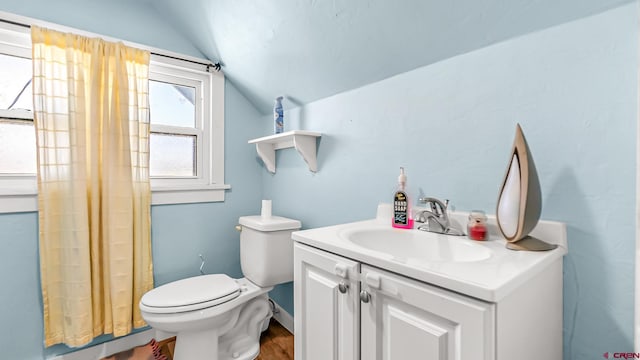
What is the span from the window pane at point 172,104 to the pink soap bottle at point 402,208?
4.79 feet

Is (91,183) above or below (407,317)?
above

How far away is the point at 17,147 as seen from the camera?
4.57ft

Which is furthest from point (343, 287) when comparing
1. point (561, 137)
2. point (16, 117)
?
point (16, 117)

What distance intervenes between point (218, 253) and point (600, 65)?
1996 millimetres

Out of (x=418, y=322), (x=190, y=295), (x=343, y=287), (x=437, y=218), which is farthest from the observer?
(x=190, y=295)

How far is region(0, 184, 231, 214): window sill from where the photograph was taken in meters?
1.31

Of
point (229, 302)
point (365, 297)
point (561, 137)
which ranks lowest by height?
point (229, 302)

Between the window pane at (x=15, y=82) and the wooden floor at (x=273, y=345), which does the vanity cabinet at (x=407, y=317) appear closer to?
the wooden floor at (x=273, y=345)

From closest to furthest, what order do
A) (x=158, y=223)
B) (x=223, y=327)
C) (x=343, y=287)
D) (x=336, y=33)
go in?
(x=343, y=287), (x=336, y=33), (x=223, y=327), (x=158, y=223)

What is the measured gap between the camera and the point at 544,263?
674mm

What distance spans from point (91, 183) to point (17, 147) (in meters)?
0.39

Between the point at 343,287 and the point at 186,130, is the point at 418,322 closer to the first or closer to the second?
the point at 343,287

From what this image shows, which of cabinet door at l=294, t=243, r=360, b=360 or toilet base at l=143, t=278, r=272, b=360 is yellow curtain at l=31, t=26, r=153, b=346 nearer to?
toilet base at l=143, t=278, r=272, b=360

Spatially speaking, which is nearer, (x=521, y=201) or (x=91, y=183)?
(x=521, y=201)
